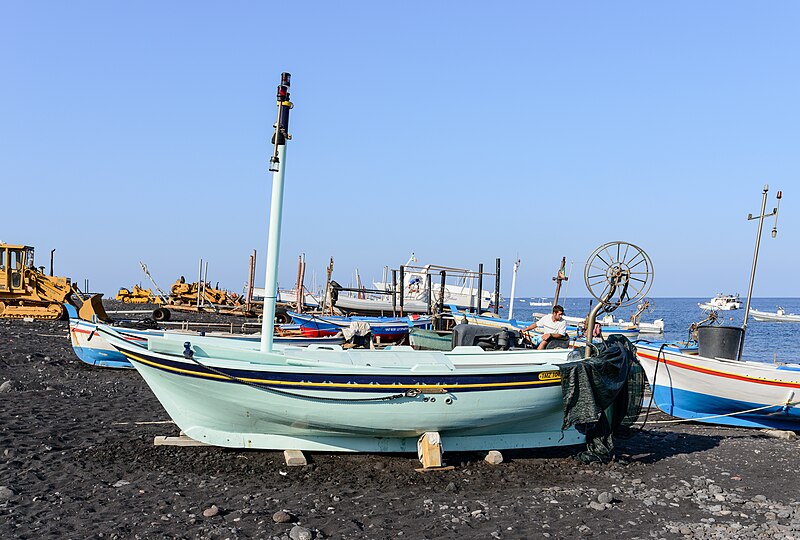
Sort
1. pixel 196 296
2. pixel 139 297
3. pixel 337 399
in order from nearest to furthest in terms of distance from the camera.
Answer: pixel 337 399 → pixel 196 296 → pixel 139 297

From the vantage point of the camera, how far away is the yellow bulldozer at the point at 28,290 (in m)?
27.8

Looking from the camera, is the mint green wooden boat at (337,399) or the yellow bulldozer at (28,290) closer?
the mint green wooden boat at (337,399)

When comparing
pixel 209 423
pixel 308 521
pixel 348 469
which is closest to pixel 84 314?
pixel 209 423

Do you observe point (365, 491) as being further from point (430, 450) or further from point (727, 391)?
point (727, 391)

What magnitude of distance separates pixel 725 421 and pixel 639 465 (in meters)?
4.41

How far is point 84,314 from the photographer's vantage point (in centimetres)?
1822

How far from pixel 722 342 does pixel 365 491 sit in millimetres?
8639

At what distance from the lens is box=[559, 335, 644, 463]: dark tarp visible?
891cm

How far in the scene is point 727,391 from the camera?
12242mm

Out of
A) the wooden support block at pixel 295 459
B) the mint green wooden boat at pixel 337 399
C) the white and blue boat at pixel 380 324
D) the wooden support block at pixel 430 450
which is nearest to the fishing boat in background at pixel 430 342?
the mint green wooden boat at pixel 337 399

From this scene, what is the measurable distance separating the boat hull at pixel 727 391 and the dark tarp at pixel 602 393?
2297 mm

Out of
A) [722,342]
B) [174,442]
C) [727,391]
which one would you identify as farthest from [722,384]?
[174,442]

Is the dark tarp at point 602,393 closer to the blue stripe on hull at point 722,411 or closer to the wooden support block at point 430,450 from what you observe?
the wooden support block at point 430,450

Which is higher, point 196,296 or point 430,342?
point 430,342
